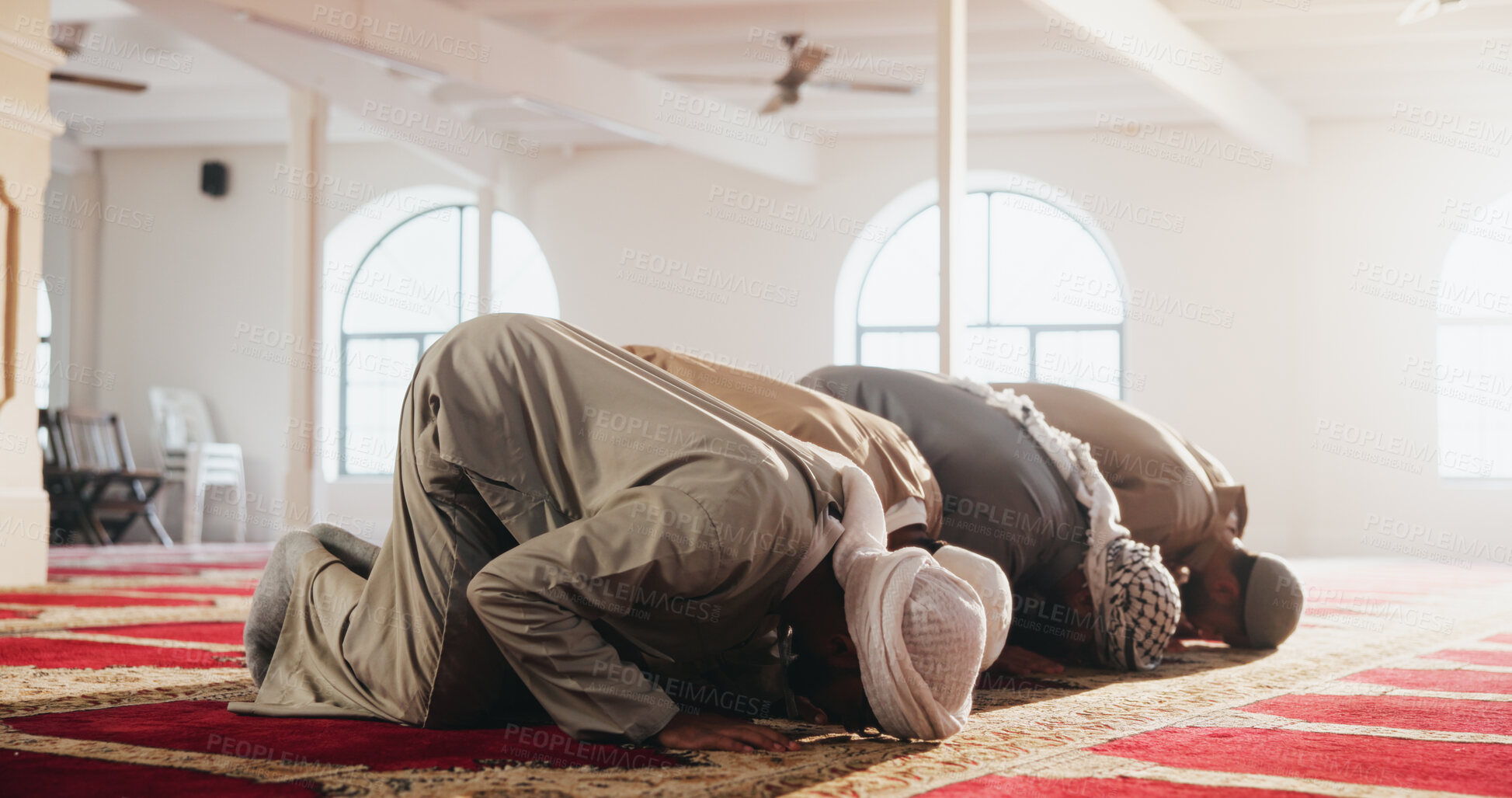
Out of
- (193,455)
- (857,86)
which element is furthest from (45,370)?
(857,86)

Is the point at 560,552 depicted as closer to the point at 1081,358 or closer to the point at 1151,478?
the point at 1151,478

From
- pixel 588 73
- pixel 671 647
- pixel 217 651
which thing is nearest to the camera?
pixel 671 647

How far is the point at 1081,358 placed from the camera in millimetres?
10141

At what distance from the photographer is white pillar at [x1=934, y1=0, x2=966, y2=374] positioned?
17.2ft

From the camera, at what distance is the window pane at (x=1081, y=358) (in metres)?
10.1

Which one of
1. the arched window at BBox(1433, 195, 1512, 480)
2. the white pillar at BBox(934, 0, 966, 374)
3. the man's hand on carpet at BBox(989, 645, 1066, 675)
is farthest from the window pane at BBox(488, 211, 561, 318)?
the man's hand on carpet at BBox(989, 645, 1066, 675)

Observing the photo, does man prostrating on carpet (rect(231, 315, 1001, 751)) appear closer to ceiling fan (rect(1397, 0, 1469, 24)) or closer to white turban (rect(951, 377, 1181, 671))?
white turban (rect(951, 377, 1181, 671))

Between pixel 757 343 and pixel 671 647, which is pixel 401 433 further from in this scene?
pixel 757 343

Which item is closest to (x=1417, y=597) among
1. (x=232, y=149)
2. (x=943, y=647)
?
(x=943, y=647)

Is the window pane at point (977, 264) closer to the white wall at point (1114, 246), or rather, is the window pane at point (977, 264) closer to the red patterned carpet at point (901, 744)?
the white wall at point (1114, 246)

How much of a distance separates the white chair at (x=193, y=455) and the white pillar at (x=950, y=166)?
7210mm

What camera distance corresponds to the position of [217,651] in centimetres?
306

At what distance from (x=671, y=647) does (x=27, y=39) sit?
15.4ft

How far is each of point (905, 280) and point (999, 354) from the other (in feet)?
3.30
